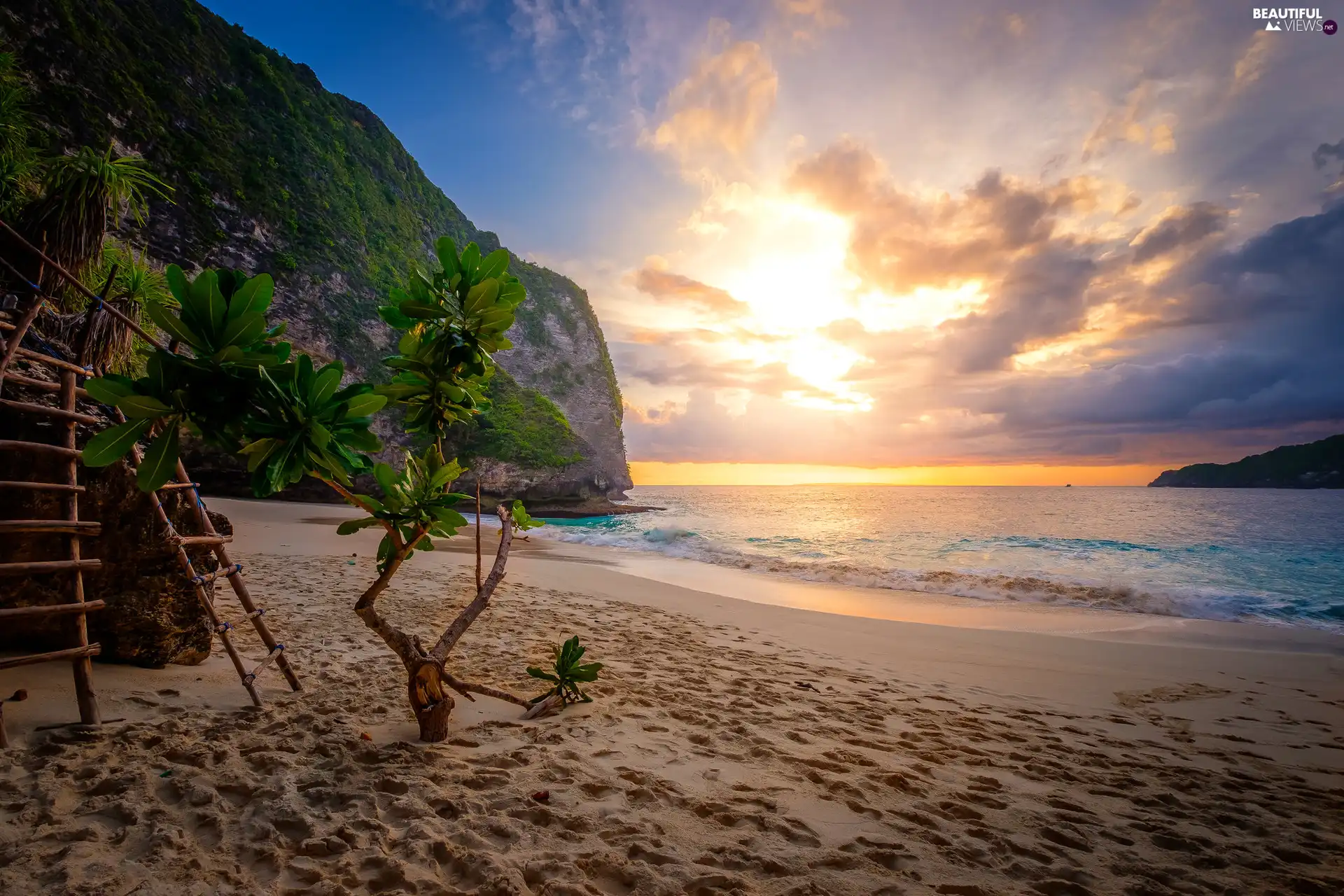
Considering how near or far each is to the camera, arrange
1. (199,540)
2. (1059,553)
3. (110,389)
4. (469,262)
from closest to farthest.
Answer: (110,389), (469,262), (199,540), (1059,553)

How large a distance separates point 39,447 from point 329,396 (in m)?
1.99

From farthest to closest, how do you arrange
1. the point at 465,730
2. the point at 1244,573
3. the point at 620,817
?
the point at 1244,573
the point at 465,730
the point at 620,817

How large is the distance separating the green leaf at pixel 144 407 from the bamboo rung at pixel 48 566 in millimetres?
1300

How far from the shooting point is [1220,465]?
306ft

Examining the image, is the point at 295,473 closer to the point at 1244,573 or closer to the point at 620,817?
the point at 620,817

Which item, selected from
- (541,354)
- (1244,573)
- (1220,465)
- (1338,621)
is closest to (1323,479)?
(1220,465)

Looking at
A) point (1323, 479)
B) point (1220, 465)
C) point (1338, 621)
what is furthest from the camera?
point (1220, 465)

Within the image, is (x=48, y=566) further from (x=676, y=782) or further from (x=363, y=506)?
(x=676, y=782)

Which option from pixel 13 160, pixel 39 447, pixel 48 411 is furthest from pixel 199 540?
pixel 13 160

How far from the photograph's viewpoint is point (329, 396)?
1.92 meters

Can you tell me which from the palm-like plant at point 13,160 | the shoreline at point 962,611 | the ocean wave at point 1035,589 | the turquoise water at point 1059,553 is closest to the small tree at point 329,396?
the palm-like plant at point 13,160

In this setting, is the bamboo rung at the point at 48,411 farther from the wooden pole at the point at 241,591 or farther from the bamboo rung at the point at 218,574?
the bamboo rung at the point at 218,574

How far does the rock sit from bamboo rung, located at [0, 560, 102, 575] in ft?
0.67

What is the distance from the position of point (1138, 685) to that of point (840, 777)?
4.48m
